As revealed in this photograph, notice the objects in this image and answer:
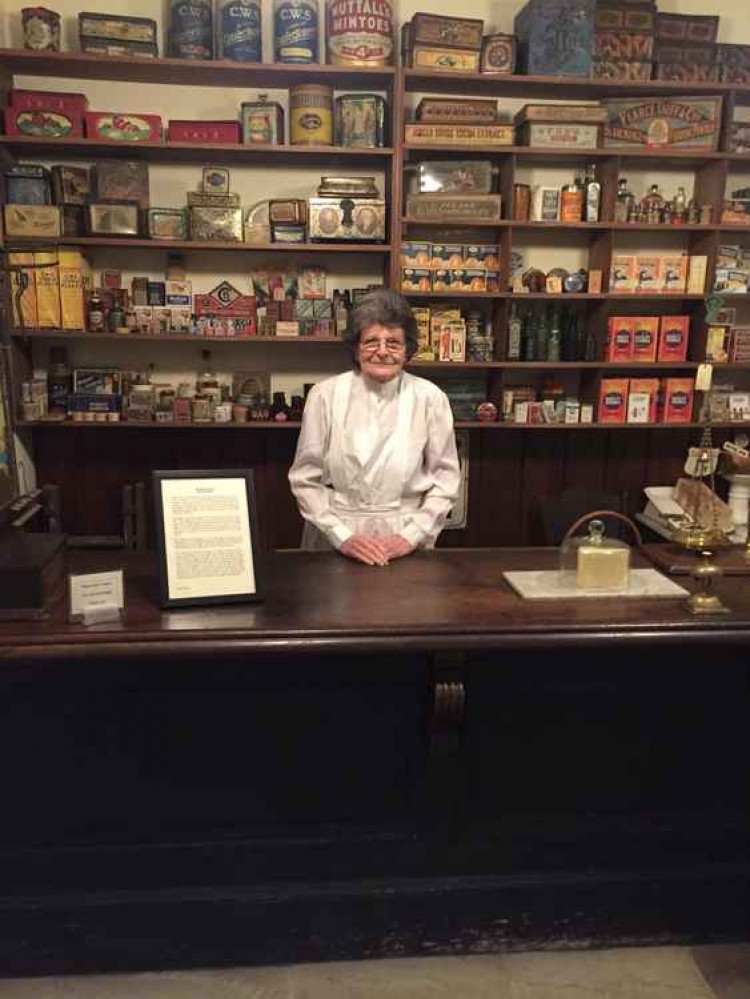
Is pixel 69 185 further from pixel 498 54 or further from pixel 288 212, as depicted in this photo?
pixel 498 54

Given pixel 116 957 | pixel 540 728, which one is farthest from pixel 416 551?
pixel 116 957

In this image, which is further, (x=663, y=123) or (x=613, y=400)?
(x=613, y=400)

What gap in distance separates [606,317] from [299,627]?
9.09 feet

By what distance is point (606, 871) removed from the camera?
6.42 feet

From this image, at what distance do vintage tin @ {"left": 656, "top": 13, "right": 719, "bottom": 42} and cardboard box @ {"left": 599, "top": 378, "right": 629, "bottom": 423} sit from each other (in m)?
1.56

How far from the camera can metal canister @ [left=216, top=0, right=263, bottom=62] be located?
3426 mm

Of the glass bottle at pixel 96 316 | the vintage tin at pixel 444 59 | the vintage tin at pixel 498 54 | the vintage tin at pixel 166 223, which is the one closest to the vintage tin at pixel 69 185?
the vintage tin at pixel 166 223

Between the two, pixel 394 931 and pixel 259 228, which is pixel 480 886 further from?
pixel 259 228

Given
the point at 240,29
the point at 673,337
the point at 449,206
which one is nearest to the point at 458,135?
the point at 449,206

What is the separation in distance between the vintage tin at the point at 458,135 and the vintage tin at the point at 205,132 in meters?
0.77

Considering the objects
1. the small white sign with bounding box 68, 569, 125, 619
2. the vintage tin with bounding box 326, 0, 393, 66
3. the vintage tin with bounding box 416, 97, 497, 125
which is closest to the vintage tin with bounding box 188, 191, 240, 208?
the vintage tin with bounding box 326, 0, 393, 66

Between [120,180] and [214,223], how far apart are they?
458 millimetres

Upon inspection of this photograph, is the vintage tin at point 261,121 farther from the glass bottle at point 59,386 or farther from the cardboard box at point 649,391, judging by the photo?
the cardboard box at point 649,391

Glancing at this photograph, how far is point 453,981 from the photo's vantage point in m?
1.88
